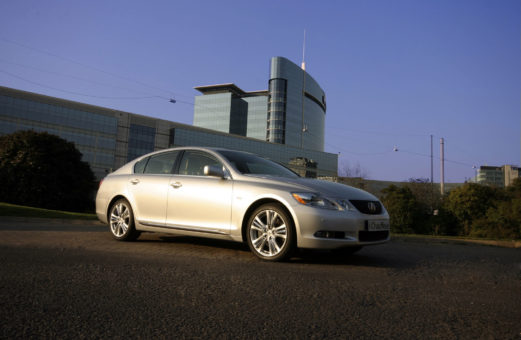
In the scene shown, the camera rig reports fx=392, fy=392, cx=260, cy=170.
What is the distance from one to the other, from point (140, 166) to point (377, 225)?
13.6ft

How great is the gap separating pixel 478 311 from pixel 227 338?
196 centimetres

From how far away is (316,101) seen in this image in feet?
453

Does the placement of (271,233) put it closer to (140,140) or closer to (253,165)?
(253,165)

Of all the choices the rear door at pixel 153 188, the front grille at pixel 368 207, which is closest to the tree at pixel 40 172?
the rear door at pixel 153 188

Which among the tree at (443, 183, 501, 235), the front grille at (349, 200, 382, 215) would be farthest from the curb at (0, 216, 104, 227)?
the tree at (443, 183, 501, 235)

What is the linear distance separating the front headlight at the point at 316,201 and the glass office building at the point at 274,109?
117 m

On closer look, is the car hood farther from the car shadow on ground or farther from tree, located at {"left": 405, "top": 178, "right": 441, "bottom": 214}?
tree, located at {"left": 405, "top": 178, "right": 441, "bottom": 214}

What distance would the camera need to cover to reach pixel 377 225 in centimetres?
520

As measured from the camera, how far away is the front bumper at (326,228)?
474cm

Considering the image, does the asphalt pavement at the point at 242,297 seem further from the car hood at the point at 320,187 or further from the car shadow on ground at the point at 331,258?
the car hood at the point at 320,187

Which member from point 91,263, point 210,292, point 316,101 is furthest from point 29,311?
point 316,101

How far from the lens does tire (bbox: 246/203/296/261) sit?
4848mm

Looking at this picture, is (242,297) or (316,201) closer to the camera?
(242,297)

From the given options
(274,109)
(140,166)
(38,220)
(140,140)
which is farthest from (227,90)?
(140,166)
